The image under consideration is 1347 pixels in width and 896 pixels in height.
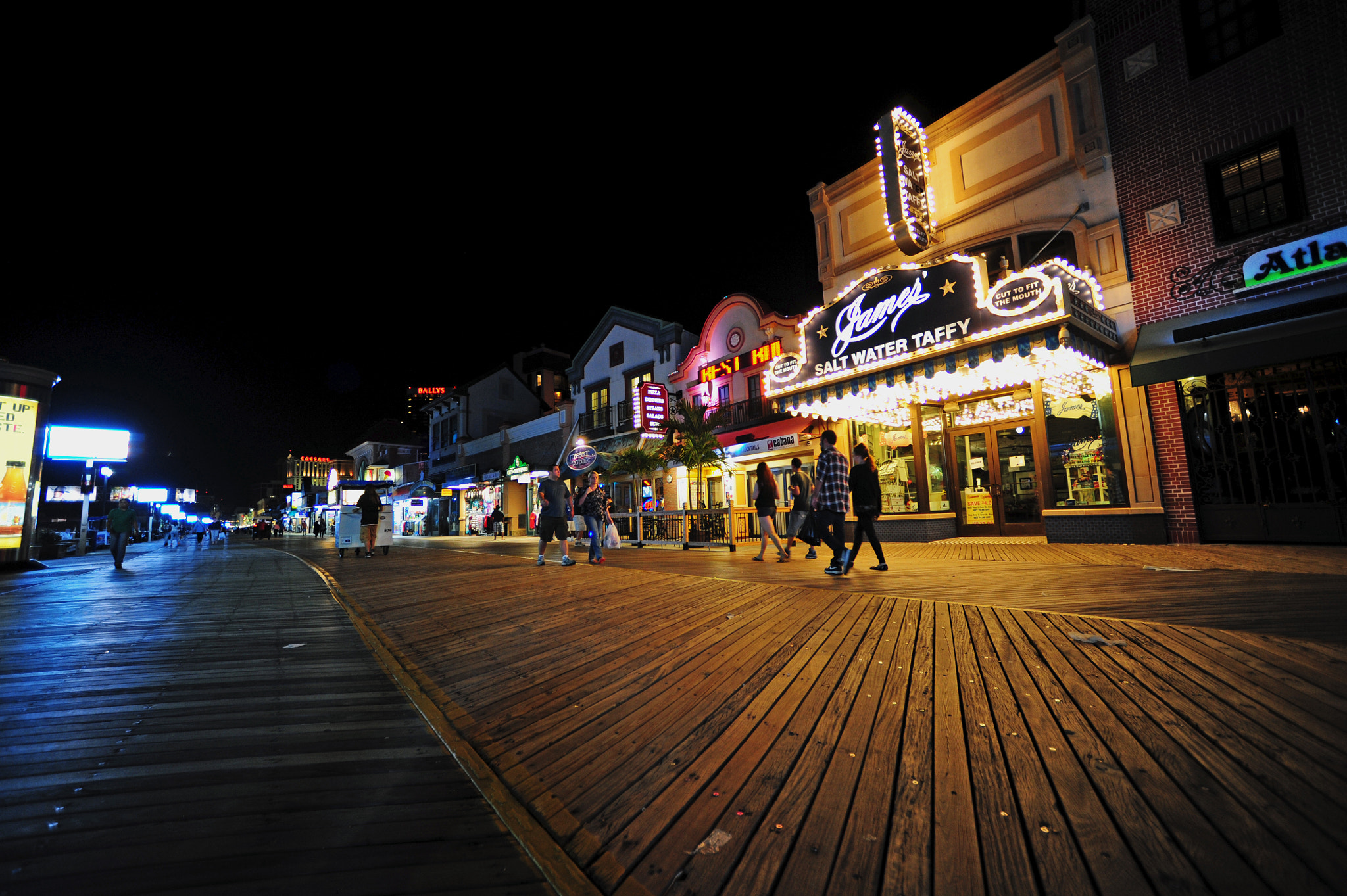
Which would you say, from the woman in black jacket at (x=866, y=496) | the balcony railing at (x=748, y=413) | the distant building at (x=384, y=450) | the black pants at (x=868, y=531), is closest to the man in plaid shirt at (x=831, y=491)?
the woman in black jacket at (x=866, y=496)

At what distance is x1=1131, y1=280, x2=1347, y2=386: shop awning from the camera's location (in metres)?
7.60

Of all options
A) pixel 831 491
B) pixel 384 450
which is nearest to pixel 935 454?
pixel 831 491

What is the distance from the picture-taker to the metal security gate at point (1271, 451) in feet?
25.8

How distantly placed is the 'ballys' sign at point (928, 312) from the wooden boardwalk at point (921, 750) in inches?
262

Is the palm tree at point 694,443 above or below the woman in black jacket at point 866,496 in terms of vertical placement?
above

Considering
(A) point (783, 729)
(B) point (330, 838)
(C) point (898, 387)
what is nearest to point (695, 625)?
(A) point (783, 729)

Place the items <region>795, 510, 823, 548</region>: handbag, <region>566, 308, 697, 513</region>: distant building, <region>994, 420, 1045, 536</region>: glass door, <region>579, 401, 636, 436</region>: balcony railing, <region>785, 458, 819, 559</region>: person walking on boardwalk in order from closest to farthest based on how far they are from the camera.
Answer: <region>795, 510, 823, 548</region>: handbag < <region>785, 458, 819, 559</region>: person walking on boardwalk < <region>994, 420, 1045, 536</region>: glass door < <region>566, 308, 697, 513</region>: distant building < <region>579, 401, 636, 436</region>: balcony railing

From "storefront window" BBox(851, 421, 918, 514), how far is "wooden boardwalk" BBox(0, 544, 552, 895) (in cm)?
1189

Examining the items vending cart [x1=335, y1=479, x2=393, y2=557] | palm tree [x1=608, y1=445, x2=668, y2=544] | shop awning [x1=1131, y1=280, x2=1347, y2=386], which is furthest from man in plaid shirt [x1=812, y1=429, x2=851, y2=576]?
vending cart [x1=335, y1=479, x2=393, y2=557]

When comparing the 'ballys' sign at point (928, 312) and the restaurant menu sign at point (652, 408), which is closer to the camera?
the 'ballys' sign at point (928, 312)

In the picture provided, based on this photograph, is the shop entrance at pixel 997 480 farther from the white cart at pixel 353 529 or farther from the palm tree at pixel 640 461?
the white cart at pixel 353 529

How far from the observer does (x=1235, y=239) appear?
29.3ft

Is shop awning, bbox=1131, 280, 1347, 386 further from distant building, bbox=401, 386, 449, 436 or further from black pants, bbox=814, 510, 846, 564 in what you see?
distant building, bbox=401, 386, 449, 436

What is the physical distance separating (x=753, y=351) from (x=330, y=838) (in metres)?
17.2
